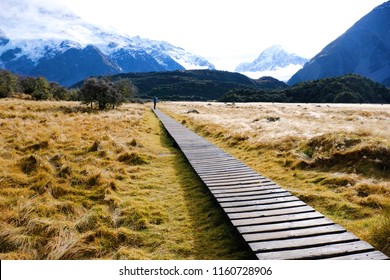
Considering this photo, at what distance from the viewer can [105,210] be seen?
6.81 metres

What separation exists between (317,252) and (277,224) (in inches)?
42.0

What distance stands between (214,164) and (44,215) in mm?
6036

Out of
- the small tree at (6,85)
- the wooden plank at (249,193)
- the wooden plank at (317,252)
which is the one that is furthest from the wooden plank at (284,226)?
the small tree at (6,85)

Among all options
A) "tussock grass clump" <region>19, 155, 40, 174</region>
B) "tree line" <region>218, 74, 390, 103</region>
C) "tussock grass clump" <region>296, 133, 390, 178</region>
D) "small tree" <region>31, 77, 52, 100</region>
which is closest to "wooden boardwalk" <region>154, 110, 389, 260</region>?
"tussock grass clump" <region>296, 133, 390, 178</region>

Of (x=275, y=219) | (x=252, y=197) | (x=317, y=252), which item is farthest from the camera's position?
(x=252, y=197)

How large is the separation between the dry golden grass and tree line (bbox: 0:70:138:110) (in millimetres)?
26989

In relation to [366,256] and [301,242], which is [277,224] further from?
[366,256]

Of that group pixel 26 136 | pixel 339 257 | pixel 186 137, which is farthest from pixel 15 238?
pixel 186 137

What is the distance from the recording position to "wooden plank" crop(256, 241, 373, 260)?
4.46 metres

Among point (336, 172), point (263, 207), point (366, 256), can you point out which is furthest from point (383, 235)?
point (336, 172)

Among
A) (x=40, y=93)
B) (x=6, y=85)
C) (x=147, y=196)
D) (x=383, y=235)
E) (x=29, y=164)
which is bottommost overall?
(x=147, y=196)

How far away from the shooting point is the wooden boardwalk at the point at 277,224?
4.56 metres

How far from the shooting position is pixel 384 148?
1011 cm

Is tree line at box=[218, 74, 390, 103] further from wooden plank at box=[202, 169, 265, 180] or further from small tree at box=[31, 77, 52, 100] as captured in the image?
wooden plank at box=[202, 169, 265, 180]
